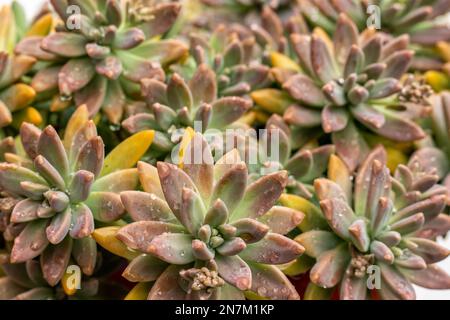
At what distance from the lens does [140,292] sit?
0.84 metres

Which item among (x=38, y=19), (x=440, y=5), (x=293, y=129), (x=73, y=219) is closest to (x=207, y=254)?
(x=73, y=219)

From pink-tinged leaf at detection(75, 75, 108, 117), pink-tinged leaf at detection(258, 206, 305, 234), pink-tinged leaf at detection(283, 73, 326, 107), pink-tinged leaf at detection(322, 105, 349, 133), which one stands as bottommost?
pink-tinged leaf at detection(258, 206, 305, 234)

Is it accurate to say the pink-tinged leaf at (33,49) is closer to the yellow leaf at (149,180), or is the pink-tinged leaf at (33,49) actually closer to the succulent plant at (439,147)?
the yellow leaf at (149,180)

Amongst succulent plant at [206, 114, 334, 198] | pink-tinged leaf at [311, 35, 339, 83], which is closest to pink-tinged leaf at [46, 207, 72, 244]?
succulent plant at [206, 114, 334, 198]

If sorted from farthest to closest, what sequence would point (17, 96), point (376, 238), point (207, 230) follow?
point (17, 96)
point (376, 238)
point (207, 230)

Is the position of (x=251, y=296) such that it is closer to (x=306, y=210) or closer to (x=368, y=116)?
(x=306, y=210)

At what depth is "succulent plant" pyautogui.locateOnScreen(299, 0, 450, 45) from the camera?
1150 mm

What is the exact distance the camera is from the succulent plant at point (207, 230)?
773 mm

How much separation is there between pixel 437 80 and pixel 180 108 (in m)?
0.46

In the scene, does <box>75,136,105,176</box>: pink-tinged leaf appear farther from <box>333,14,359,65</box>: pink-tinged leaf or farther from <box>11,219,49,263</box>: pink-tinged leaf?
<box>333,14,359,65</box>: pink-tinged leaf

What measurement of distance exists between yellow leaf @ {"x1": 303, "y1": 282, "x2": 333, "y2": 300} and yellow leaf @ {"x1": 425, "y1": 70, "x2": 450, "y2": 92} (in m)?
0.44

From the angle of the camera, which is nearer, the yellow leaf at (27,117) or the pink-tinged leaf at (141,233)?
the pink-tinged leaf at (141,233)

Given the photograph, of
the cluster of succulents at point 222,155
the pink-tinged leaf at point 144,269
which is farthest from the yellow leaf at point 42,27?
the pink-tinged leaf at point 144,269

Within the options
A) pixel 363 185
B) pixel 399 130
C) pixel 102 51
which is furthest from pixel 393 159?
pixel 102 51
